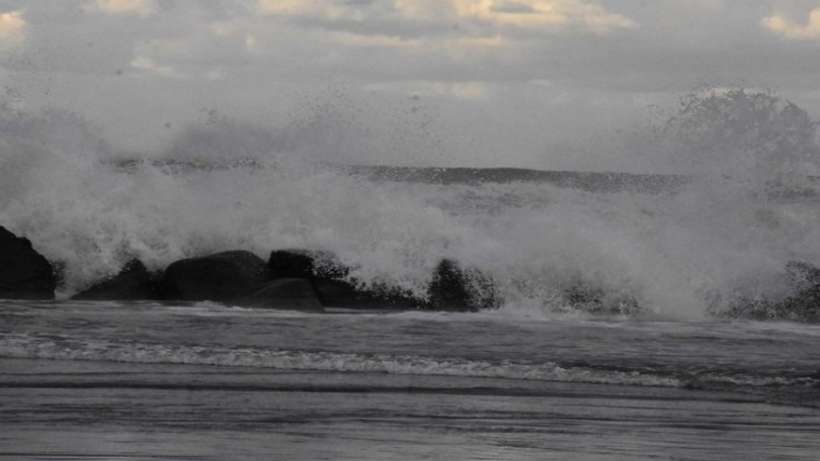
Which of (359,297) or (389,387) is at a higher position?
(359,297)

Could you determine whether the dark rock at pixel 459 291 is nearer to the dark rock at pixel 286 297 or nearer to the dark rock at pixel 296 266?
the dark rock at pixel 296 266

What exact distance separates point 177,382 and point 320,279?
727 centimetres

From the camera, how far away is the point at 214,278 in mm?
17812

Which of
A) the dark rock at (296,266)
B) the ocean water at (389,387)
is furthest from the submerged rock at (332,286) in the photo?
the ocean water at (389,387)

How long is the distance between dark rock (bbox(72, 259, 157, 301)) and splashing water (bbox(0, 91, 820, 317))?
1.20m

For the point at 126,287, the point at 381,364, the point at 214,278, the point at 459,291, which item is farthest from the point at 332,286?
the point at 381,364

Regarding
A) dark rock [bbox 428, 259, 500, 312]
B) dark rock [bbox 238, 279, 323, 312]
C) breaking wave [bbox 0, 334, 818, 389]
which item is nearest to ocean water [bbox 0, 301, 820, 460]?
breaking wave [bbox 0, 334, 818, 389]

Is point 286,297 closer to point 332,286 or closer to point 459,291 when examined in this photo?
point 332,286

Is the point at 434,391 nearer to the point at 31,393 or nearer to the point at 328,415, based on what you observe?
the point at 328,415

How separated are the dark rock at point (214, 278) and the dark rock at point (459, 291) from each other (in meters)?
2.11

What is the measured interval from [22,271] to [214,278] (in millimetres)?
2283

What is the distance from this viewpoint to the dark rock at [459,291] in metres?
18.1

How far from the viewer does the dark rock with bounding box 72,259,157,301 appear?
59.1 ft

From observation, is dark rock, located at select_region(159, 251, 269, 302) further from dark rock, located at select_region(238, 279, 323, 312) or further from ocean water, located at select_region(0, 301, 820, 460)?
ocean water, located at select_region(0, 301, 820, 460)
